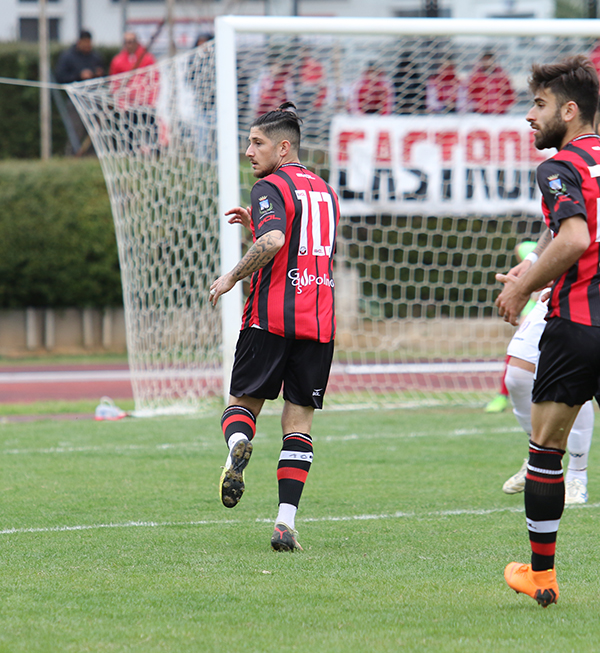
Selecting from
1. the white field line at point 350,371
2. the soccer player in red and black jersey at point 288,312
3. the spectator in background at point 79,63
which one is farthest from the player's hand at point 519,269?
the spectator in background at point 79,63

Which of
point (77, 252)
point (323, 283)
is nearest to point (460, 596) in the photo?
point (323, 283)

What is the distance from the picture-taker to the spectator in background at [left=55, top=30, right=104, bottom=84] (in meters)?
15.7

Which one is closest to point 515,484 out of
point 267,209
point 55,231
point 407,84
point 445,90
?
point 267,209

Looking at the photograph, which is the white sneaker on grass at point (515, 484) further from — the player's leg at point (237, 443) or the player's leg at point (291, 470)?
the player's leg at point (237, 443)

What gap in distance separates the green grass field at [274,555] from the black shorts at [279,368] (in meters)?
0.72

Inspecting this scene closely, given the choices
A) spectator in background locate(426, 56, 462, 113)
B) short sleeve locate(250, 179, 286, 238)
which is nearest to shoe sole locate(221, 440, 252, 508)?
short sleeve locate(250, 179, 286, 238)

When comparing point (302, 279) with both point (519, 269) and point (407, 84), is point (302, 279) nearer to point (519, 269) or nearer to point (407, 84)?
point (519, 269)

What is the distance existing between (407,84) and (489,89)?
1.19m

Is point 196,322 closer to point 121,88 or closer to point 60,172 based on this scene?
point 121,88

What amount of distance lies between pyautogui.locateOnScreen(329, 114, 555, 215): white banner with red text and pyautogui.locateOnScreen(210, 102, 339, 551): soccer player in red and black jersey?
25.9 feet

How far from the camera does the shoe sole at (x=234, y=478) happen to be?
397 centimetres

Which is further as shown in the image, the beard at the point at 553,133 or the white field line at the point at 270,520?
the white field line at the point at 270,520

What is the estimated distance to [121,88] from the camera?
388 inches

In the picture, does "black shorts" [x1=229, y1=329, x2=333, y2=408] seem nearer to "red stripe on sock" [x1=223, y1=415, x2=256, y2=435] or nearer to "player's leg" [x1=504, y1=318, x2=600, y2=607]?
"red stripe on sock" [x1=223, y1=415, x2=256, y2=435]
